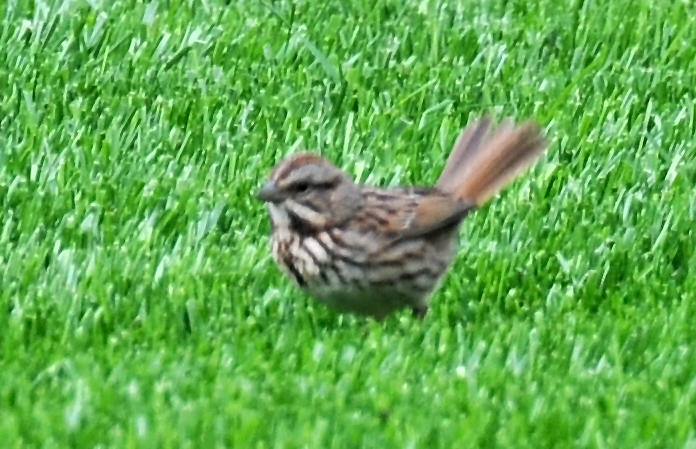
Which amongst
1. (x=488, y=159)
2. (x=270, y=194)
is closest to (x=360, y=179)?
(x=488, y=159)

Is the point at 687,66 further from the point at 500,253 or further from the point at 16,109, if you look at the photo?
the point at 16,109

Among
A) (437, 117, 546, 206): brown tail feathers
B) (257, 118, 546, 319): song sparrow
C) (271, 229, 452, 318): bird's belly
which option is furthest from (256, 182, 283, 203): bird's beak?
(437, 117, 546, 206): brown tail feathers

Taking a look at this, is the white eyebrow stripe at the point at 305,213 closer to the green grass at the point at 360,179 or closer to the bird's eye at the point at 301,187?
the bird's eye at the point at 301,187

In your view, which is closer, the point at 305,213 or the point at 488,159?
the point at 305,213

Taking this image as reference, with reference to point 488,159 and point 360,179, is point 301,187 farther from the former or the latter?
point 360,179

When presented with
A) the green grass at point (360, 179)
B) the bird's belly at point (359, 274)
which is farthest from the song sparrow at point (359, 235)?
the green grass at point (360, 179)

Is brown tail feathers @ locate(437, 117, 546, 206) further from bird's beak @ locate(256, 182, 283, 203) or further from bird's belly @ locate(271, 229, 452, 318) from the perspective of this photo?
bird's beak @ locate(256, 182, 283, 203)
